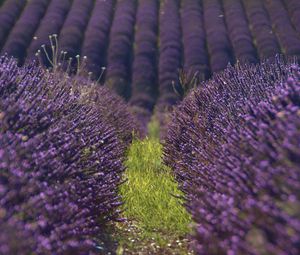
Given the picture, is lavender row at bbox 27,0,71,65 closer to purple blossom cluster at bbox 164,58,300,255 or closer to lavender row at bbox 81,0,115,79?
lavender row at bbox 81,0,115,79

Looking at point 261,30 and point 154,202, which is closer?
point 154,202

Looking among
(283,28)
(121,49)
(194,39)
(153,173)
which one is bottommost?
(153,173)

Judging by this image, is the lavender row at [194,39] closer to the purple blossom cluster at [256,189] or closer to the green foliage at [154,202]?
the green foliage at [154,202]

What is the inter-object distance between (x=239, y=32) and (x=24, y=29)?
6.36 m

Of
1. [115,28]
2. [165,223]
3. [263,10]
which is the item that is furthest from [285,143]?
[263,10]

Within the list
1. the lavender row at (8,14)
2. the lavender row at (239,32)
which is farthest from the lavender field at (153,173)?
the lavender row at (8,14)

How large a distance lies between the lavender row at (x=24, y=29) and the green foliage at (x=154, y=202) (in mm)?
10354

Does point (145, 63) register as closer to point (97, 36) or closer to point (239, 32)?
point (97, 36)

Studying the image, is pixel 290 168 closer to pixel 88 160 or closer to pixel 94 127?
pixel 88 160

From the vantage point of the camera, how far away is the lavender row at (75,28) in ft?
55.0

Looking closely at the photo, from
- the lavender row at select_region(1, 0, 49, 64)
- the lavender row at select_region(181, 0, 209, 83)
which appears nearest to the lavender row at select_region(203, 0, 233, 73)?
the lavender row at select_region(181, 0, 209, 83)

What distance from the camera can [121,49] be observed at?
1744 cm

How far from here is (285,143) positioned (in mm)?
2371

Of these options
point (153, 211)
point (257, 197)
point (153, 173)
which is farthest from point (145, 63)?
point (257, 197)
